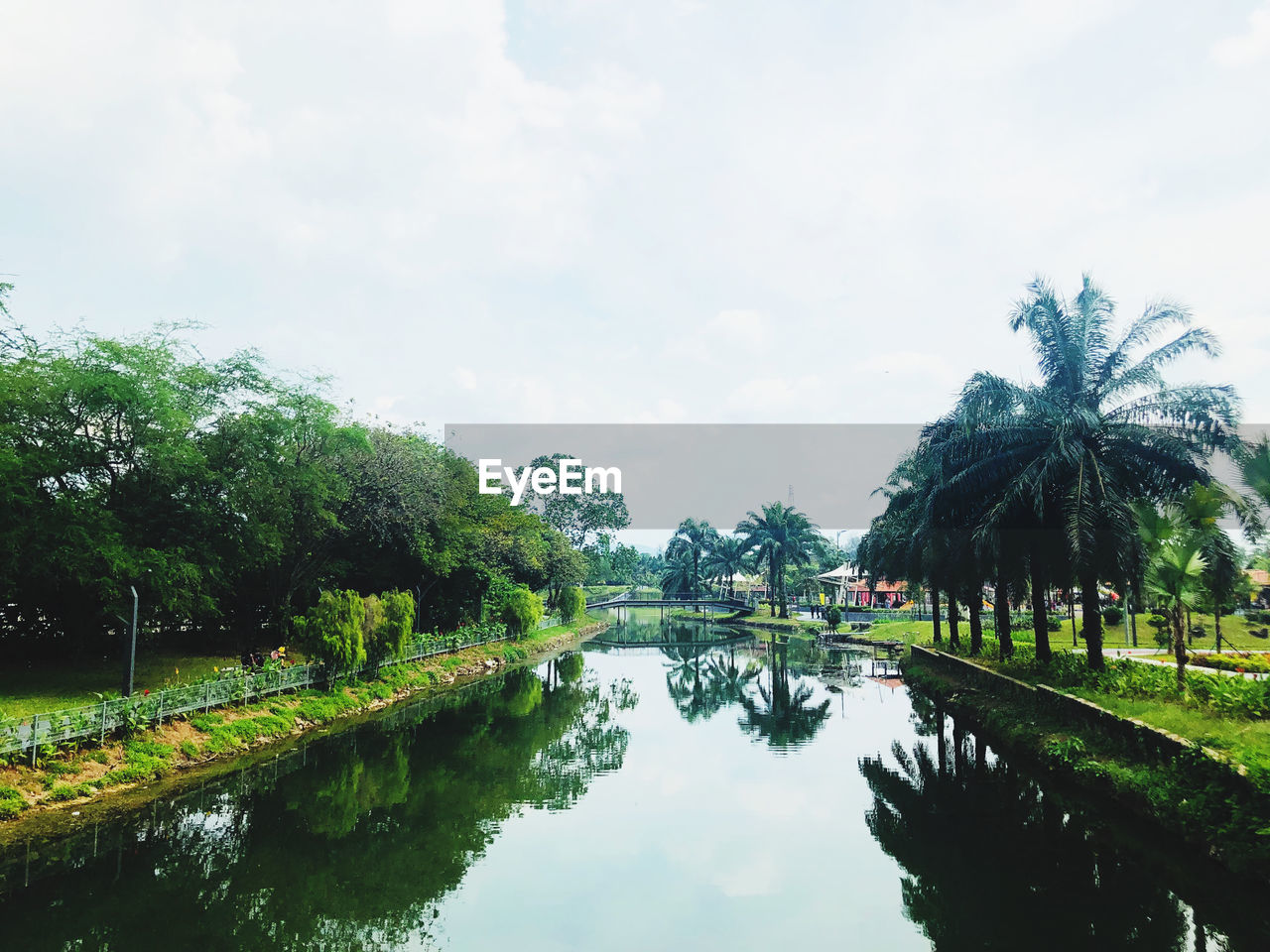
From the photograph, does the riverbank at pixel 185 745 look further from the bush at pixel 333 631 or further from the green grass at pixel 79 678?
the green grass at pixel 79 678

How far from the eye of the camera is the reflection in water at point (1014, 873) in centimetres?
1097

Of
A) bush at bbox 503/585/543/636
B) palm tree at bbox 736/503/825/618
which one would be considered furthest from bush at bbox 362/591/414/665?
palm tree at bbox 736/503/825/618

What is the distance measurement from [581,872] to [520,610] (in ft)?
130

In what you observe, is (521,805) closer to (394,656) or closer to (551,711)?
(551,711)

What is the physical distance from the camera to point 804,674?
42.7 m

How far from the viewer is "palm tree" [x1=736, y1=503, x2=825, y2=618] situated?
73.1 m

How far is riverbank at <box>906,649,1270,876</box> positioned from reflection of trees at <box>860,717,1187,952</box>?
3.81 ft

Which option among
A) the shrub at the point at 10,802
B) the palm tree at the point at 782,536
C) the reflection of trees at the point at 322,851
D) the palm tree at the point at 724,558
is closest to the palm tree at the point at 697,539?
the palm tree at the point at 724,558

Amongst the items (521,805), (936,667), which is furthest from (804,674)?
(521,805)

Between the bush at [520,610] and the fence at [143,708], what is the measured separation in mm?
22521

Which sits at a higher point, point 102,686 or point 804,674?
point 102,686

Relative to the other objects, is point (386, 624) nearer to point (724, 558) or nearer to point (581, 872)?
point (581, 872)

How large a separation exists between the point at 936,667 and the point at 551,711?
1955 centimetres

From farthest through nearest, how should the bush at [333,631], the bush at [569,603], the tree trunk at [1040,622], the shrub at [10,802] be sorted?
the bush at [569,603], the bush at [333,631], the tree trunk at [1040,622], the shrub at [10,802]
